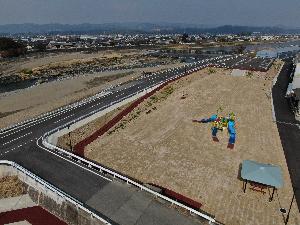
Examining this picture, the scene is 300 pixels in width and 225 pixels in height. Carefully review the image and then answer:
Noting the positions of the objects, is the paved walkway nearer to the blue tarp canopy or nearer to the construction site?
the construction site

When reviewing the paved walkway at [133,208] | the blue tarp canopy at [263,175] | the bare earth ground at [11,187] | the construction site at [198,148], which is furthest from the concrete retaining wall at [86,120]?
the blue tarp canopy at [263,175]

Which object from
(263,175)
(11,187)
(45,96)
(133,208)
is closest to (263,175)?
(263,175)

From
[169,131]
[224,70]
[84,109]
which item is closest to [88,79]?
[224,70]

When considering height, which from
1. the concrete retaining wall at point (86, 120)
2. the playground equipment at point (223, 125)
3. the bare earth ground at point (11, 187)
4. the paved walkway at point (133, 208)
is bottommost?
the bare earth ground at point (11, 187)

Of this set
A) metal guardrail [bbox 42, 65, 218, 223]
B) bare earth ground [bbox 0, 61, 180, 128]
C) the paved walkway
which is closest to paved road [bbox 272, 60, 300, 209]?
metal guardrail [bbox 42, 65, 218, 223]

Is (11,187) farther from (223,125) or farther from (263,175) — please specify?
(223,125)

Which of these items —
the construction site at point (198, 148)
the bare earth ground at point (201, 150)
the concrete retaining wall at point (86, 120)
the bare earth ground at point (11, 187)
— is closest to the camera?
the bare earth ground at point (201, 150)

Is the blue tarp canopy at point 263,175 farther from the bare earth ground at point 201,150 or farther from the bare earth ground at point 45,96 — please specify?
the bare earth ground at point 45,96
